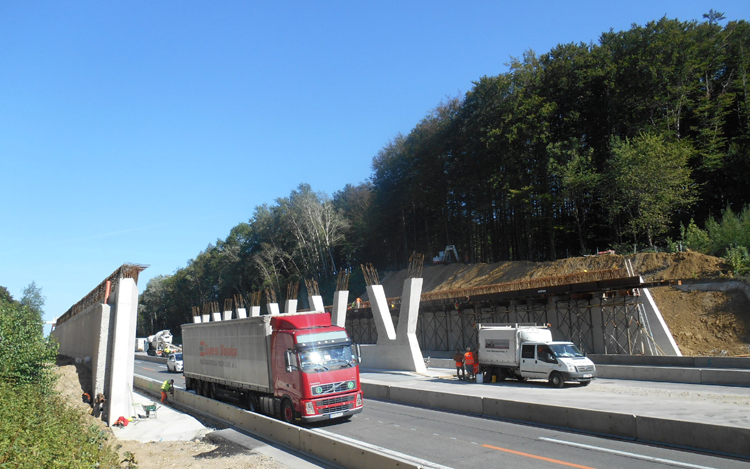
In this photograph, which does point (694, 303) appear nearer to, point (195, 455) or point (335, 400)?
point (335, 400)

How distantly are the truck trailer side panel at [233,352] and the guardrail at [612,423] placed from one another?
19.6 feet

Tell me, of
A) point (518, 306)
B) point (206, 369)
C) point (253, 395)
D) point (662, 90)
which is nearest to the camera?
point (253, 395)

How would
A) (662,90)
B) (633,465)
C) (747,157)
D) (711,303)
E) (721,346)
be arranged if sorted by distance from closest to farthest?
(633,465) → (721,346) → (711,303) → (747,157) → (662,90)

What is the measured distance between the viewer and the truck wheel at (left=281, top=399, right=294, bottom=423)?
1534 cm

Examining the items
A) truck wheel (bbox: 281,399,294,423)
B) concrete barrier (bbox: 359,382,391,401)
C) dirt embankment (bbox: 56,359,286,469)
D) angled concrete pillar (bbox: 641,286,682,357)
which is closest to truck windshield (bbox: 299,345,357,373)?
truck wheel (bbox: 281,399,294,423)

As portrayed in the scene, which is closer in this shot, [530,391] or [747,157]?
[530,391]

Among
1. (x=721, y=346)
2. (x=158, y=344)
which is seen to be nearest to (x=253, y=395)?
(x=721, y=346)

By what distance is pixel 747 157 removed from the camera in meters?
41.6

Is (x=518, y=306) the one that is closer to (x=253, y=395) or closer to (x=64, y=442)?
(x=253, y=395)

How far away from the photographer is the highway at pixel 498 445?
986 centimetres

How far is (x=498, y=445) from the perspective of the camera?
1164 cm

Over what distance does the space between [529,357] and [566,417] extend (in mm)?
9285

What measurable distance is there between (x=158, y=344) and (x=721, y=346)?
61384mm

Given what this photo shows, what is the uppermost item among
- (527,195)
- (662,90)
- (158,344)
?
(662,90)
